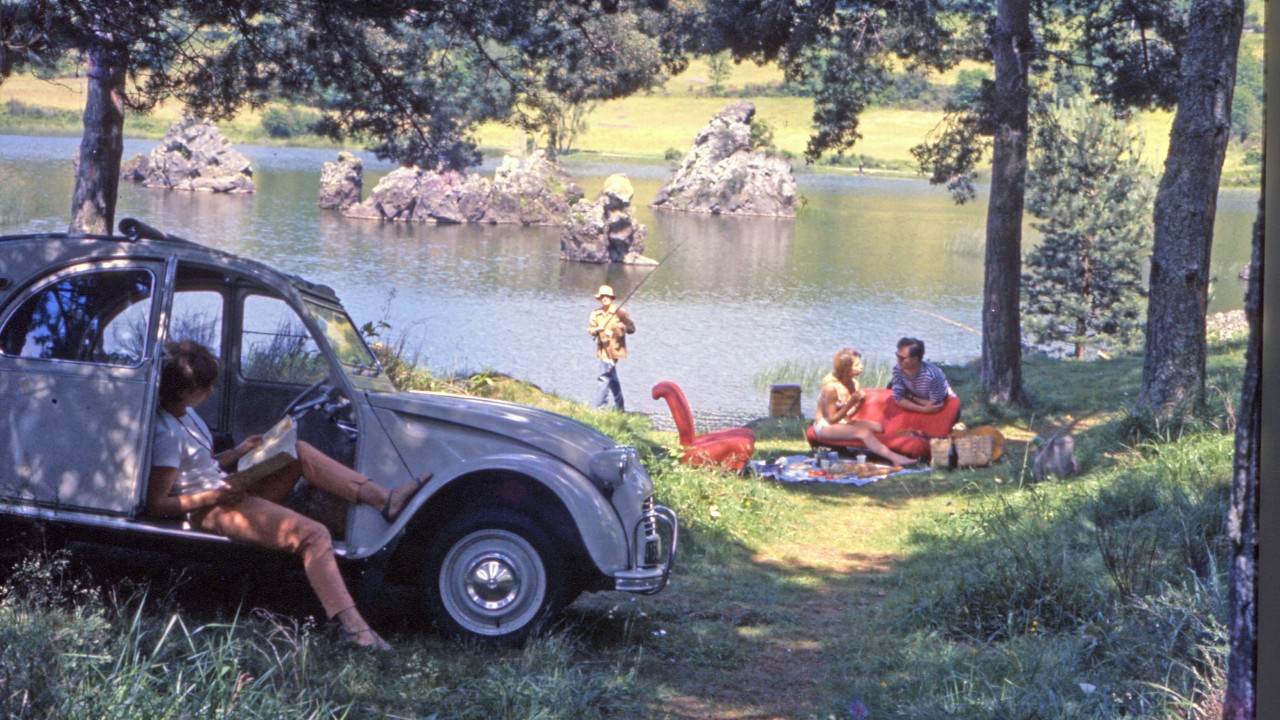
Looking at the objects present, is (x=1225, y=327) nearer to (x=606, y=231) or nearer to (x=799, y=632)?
(x=799, y=632)

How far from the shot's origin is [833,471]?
36.5 ft

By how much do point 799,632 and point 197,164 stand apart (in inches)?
2465

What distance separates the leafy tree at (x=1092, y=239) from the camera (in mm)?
28856

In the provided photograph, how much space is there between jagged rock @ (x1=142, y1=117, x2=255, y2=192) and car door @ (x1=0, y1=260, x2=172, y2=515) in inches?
2370

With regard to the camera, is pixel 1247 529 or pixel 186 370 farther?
pixel 186 370

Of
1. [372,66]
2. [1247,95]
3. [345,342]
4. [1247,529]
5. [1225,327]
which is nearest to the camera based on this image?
[1247,529]

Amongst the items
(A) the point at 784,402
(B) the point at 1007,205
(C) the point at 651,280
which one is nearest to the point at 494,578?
(A) the point at 784,402

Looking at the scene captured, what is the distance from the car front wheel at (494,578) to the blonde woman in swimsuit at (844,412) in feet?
21.6

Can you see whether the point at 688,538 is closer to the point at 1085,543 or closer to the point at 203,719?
the point at 1085,543

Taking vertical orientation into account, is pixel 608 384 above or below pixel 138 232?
below

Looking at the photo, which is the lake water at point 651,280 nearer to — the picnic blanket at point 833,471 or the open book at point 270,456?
the picnic blanket at point 833,471

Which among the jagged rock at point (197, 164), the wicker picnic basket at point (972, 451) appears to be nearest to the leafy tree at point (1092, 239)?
the wicker picnic basket at point (972, 451)

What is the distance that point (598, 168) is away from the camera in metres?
92.9

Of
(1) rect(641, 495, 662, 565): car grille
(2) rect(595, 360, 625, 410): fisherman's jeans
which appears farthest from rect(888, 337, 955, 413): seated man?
(1) rect(641, 495, 662, 565): car grille
